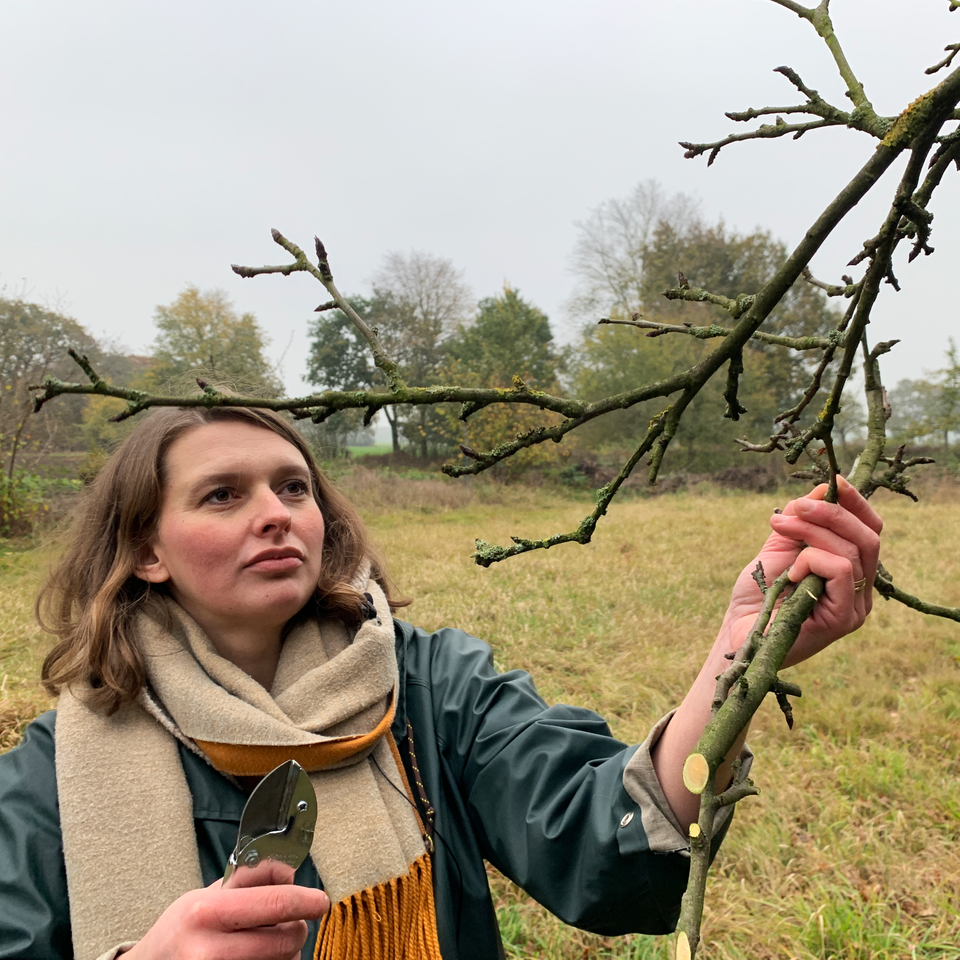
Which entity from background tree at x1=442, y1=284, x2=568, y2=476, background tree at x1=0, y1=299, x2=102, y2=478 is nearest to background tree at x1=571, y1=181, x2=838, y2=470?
background tree at x1=442, y1=284, x2=568, y2=476

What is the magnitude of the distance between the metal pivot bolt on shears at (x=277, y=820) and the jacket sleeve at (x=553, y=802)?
2.09 feet

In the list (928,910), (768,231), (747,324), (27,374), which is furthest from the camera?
(768,231)

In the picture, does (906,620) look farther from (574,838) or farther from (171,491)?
(171,491)

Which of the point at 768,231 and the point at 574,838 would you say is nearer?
the point at 574,838

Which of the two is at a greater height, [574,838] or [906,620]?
[574,838]

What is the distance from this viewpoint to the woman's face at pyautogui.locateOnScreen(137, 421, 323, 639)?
1.56 m

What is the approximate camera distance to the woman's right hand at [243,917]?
97 centimetres

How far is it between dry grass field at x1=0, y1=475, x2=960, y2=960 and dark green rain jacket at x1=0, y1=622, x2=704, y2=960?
3.90ft

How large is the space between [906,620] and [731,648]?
6.24 m

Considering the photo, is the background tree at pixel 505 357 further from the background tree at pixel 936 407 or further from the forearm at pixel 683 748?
the forearm at pixel 683 748

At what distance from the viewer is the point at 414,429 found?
A: 85.3ft

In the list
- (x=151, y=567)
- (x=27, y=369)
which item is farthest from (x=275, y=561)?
(x=27, y=369)

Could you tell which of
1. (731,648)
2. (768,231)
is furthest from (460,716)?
(768,231)

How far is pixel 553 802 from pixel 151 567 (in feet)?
3.67
